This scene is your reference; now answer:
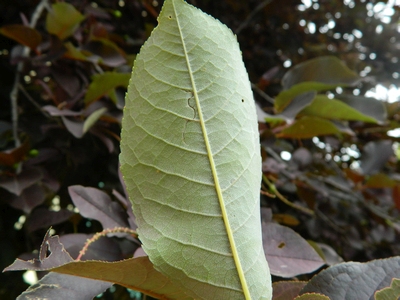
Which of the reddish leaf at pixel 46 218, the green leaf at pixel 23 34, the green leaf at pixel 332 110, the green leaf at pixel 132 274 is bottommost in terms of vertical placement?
the reddish leaf at pixel 46 218

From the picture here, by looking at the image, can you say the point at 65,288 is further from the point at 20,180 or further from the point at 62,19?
the point at 62,19

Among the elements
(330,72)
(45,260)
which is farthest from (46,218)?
(330,72)

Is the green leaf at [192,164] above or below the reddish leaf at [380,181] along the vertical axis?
above

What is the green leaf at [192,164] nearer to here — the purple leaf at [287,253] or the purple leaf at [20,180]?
the purple leaf at [287,253]

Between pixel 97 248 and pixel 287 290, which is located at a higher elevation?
pixel 287 290

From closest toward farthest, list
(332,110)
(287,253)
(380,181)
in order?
(287,253), (332,110), (380,181)

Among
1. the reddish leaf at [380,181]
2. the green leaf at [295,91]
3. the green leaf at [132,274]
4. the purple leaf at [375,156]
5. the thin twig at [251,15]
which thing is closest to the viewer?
the green leaf at [132,274]

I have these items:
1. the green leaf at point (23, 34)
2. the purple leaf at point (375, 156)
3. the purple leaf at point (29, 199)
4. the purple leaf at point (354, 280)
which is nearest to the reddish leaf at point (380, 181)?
the purple leaf at point (375, 156)
